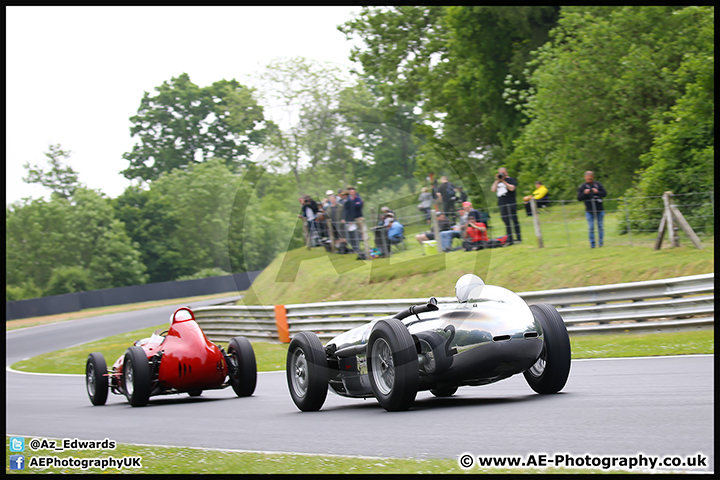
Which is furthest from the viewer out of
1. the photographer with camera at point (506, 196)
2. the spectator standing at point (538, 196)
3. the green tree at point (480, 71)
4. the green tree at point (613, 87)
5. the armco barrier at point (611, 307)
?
the green tree at point (480, 71)

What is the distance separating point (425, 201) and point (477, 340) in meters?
2.42

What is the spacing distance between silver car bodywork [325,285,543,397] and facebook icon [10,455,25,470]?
3.73 metres

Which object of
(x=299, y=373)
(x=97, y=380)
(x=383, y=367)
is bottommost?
(x=97, y=380)

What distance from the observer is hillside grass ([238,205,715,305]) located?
9648 mm

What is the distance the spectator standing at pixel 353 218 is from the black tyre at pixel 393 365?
149 cm

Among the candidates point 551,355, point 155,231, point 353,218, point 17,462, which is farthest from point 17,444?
point 155,231

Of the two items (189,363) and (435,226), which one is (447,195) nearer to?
(435,226)

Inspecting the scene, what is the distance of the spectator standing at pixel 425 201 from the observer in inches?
360

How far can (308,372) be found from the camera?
900cm

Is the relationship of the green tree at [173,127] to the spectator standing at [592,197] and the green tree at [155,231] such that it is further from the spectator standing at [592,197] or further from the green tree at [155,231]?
the spectator standing at [592,197]

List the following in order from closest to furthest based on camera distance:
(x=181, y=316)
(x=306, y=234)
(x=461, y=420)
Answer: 1. (x=461, y=420)
2. (x=306, y=234)
3. (x=181, y=316)

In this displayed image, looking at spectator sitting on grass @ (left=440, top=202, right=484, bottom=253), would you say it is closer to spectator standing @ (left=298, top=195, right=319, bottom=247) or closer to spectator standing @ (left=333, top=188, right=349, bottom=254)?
spectator standing @ (left=333, top=188, right=349, bottom=254)

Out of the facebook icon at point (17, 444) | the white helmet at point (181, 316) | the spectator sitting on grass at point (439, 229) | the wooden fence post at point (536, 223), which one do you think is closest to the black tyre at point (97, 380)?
the white helmet at point (181, 316)

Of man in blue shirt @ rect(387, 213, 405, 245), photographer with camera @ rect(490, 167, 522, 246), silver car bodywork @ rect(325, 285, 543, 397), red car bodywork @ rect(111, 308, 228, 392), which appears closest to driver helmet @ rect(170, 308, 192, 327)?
red car bodywork @ rect(111, 308, 228, 392)
